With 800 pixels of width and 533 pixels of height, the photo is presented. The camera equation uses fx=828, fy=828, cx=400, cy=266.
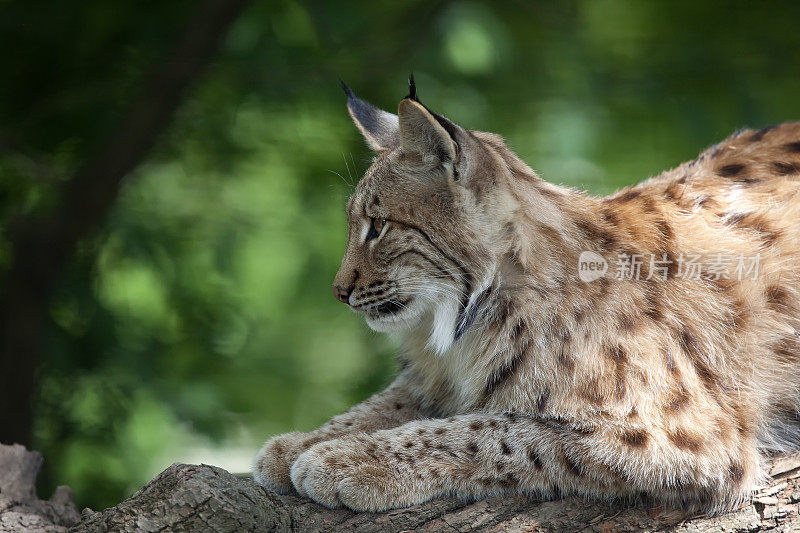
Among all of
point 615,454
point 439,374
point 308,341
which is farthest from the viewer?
point 308,341

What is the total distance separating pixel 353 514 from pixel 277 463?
34 cm

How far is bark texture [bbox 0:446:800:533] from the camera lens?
1.99m

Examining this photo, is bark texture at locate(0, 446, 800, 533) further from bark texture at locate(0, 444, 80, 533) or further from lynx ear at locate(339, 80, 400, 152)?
lynx ear at locate(339, 80, 400, 152)

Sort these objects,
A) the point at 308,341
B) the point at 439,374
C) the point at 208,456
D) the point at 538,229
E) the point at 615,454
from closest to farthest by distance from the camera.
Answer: the point at 615,454 < the point at 538,229 < the point at 439,374 < the point at 208,456 < the point at 308,341

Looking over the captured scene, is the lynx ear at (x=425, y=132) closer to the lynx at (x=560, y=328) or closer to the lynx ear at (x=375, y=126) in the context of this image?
the lynx at (x=560, y=328)

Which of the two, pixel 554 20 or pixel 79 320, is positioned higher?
pixel 554 20

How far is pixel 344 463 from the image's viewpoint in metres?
2.35

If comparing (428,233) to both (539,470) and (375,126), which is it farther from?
(539,470)

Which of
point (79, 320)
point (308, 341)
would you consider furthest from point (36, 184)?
point (308, 341)

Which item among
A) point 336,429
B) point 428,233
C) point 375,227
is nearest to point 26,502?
point 336,429

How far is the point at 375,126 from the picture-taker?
115 inches

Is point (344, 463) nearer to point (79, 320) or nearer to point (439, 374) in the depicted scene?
point (439, 374)

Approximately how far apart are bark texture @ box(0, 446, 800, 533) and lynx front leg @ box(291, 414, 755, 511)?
4cm

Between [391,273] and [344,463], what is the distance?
0.58 m
